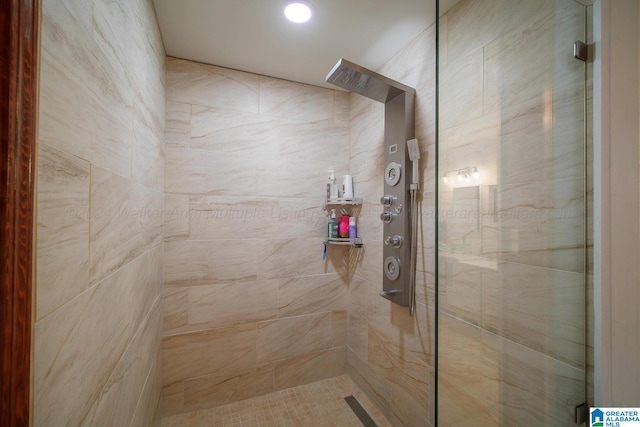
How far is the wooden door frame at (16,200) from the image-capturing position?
0.33 metres

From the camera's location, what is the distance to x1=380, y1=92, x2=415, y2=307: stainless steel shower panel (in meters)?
1.29

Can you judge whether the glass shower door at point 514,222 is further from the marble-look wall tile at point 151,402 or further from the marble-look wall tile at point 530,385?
the marble-look wall tile at point 151,402

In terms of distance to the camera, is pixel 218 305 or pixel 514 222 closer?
pixel 514 222

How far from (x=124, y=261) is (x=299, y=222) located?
1.05 meters

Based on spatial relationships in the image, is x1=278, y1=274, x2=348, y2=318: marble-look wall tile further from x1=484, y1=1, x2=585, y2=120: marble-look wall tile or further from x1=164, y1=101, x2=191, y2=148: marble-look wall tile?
x1=484, y1=1, x2=585, y2=120: marble-look wall tile

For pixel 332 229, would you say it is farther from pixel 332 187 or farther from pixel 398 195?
Result: pixel 398 195

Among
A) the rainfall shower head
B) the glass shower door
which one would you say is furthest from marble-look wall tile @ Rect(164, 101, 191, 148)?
the glass shower door

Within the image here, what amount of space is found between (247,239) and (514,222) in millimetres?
1363

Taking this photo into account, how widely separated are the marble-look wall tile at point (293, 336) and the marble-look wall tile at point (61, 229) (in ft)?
4.18

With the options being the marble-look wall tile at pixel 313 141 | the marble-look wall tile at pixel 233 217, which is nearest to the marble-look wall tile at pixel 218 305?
the marble-look wall tile at pixel 233 217

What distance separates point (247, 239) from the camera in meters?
1.61

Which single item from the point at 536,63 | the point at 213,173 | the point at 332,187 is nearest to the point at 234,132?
the point at 213,173

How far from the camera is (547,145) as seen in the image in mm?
706

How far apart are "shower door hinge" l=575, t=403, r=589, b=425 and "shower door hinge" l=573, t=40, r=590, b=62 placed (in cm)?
91
